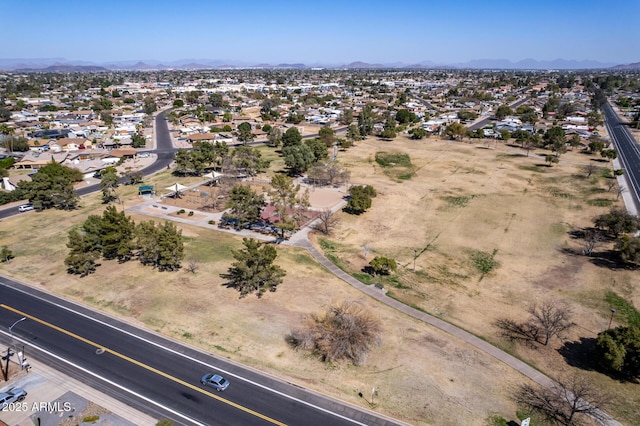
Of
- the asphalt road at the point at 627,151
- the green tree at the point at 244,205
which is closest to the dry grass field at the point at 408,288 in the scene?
the green tree at the point at 244,205

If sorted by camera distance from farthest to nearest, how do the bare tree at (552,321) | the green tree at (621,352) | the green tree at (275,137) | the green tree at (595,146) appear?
the green tree at (275,137)
the green tree at (595,146)
the bare tree at (552,321)
the green tree at (621,352)

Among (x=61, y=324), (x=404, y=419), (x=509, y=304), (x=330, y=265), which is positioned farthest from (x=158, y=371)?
(x=509, y=304)

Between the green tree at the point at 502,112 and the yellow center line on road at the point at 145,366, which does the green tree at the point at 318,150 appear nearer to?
the yellow center line on road at the point at 145,366

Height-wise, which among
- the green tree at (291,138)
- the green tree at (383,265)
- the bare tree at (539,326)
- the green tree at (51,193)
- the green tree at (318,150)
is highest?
the green tree at (291,138)

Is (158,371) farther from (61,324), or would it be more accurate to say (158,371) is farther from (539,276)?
(539,276)

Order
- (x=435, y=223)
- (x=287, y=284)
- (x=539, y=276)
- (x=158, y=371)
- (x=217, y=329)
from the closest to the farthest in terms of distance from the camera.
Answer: (x=158, y=371) → (x=217, y=329) → (x=287, y=284) → (x=539, y=276) → (x=435, y=223)
